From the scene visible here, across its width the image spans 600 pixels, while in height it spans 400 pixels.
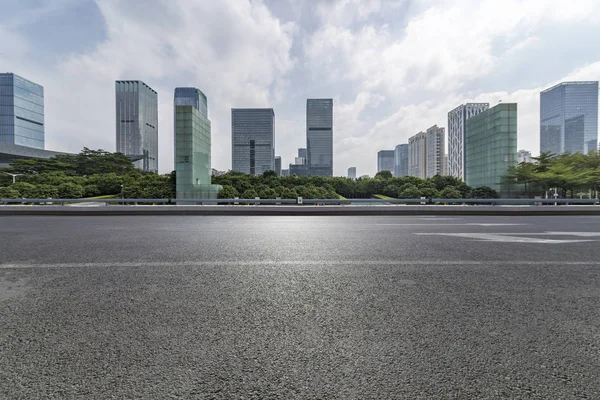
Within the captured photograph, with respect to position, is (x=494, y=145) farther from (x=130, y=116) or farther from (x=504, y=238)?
(x=130, y=116)

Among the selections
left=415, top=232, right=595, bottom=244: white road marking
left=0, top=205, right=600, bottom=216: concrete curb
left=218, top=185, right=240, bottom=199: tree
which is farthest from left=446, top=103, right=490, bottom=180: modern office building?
left=415, top=232, right=595, bottom=244: white road marking

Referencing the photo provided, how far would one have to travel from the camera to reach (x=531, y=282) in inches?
150

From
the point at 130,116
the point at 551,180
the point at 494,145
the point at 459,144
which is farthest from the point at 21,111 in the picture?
the point at 459,144

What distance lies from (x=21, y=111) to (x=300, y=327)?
131 metres

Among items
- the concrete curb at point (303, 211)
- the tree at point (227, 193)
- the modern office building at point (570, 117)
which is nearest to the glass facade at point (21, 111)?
the tree at point (227, 193)

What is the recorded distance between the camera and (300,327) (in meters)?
2.57

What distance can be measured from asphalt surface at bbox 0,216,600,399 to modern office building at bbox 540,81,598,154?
704ft

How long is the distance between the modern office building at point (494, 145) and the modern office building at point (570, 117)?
7430 inches

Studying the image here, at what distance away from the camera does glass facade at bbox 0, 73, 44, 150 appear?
89875mm

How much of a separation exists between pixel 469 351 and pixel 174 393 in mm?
2024

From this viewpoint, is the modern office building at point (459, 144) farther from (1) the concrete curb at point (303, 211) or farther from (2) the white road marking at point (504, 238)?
(2) the white road marking at point (504, 238)

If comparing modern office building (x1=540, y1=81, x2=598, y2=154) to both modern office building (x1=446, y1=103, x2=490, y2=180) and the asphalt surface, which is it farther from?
the asphalt surface

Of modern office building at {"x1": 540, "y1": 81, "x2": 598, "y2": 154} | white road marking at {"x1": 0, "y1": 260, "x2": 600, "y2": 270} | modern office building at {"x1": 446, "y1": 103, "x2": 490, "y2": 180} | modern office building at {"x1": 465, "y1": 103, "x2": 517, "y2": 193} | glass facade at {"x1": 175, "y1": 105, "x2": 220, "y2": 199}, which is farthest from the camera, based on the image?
modern office building at {"x1": 446, "y1": 103, "x2": 490, "y2": 180}

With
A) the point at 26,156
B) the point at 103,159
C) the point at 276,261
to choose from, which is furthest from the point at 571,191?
the point at 26,156
